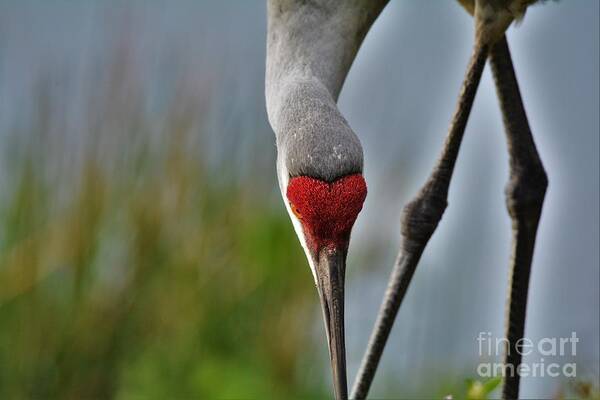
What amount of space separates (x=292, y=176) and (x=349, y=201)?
0.60ft

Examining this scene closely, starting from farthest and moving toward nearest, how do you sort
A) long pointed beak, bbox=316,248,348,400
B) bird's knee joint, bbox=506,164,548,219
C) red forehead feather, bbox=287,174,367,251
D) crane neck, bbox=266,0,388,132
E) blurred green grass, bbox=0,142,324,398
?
blurred green grass, bbox=0,142,324,398
bird's knee joint, bbox=506,164,548,219
crane neck, bbox=266,0,388,132
long pointed beak, bbox=316,248,348,400
red forehead feather, bbox=287,174,367,251

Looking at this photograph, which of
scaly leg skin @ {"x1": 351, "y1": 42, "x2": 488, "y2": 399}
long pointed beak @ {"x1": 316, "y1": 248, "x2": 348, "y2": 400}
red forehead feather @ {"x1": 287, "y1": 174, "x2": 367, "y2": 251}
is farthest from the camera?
scaly leg skin @ {"x1": 351, "y1": 42, "x2": 488, "y2": 399}

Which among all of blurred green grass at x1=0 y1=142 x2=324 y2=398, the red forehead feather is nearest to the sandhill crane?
the red forehead feather

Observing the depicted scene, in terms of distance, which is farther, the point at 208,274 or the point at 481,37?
the point at 208,274

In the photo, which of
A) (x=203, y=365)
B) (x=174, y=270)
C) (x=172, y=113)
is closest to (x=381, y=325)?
(x=203, y=365)

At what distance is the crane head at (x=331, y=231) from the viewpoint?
258 cm

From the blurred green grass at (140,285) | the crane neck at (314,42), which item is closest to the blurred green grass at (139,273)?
the blurred green grass at (140,285)

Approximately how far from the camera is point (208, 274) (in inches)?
194

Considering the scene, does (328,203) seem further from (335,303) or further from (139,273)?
(139,273)

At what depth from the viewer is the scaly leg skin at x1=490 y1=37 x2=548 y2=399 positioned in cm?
383

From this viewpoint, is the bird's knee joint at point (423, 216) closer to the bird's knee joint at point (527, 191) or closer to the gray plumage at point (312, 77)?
the bird's knee joint at point (527, 191)

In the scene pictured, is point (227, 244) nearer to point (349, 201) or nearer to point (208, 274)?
point (208, 274)

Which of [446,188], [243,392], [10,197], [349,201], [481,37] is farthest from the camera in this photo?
[10,197]

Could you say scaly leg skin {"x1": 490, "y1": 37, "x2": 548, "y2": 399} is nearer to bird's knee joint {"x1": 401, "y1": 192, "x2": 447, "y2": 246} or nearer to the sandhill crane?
the sandhill crane
